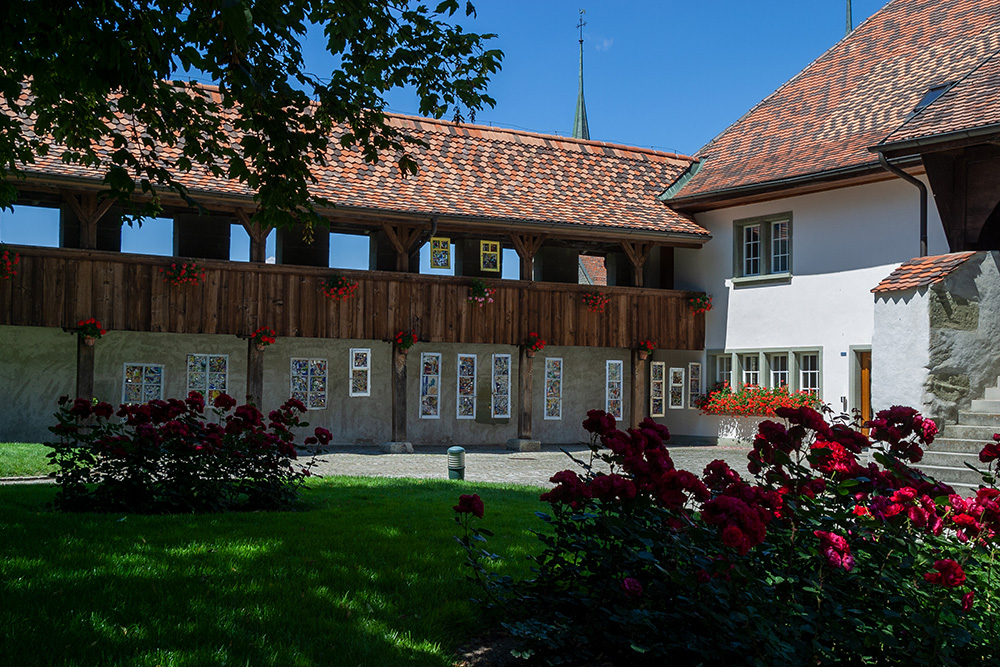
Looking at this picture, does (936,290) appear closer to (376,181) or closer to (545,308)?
(545,308)

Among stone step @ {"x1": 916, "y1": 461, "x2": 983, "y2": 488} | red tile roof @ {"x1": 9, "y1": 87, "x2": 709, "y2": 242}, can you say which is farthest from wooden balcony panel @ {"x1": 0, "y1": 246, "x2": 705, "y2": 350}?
stone step @ {"x1": 916, "y1": 461, "x2": 983, "y2": 488}

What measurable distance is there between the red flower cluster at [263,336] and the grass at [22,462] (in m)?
4.39

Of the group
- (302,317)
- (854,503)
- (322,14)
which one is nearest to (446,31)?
(322,14)

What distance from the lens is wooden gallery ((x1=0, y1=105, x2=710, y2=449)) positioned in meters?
17.2

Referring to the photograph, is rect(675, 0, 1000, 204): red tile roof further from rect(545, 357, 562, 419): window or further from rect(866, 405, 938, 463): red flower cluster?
rect(866, 405, 938, 463): red flower cluster

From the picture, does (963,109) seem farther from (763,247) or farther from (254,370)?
(254,370)

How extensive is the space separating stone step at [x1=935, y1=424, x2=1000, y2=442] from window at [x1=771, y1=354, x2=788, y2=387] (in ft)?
25.8

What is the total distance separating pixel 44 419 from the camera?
59.6 ft

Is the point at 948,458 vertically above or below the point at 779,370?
below

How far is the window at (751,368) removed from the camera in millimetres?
21109

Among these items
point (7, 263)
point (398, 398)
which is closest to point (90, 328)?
point (7, 263)

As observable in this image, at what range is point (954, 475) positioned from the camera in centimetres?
1152

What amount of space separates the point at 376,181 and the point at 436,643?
15925 mm

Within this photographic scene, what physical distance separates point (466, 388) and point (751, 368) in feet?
20.0
